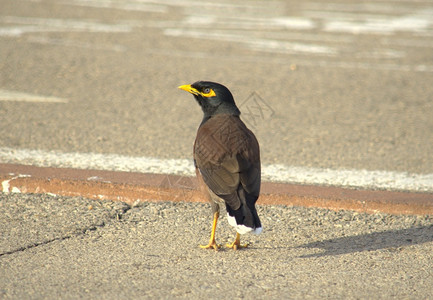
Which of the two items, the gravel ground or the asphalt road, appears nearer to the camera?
the gravel ground

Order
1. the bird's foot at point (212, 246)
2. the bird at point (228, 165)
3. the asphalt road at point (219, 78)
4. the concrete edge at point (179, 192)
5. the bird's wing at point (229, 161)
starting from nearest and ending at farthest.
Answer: the bird at point (228, 165) < the bird's wing at point (229, 161) < the bird's foot at point (212, 246) < the concrete edge at point (179, 192) < the asphalt road at point (219, 78)

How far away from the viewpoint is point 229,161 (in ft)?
13.7

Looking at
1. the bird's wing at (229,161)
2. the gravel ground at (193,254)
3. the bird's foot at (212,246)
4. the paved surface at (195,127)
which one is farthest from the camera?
the bird's foot at (212,246)

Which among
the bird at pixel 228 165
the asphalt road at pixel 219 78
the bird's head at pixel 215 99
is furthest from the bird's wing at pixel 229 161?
the asphalt road at pixel 219 78

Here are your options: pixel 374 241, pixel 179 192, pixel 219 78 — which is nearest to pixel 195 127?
pixel 179 192

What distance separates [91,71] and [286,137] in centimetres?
376

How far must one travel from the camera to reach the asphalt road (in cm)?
651

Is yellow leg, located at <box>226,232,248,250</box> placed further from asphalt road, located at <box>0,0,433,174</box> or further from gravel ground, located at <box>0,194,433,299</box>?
asphalt road, located at <box>0,0,433,174</box>

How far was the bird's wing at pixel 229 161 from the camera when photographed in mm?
4043

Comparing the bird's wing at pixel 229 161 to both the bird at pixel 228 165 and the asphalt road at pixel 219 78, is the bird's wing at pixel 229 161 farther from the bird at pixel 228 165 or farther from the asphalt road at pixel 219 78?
the asphalt road at pixel 219 78

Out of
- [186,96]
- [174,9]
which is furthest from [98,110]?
[174,9]

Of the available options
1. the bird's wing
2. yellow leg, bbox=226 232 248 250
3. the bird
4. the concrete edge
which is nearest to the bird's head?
the bird

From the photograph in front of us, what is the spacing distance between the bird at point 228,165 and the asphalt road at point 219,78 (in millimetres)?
1466

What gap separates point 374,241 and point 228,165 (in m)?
1.13
